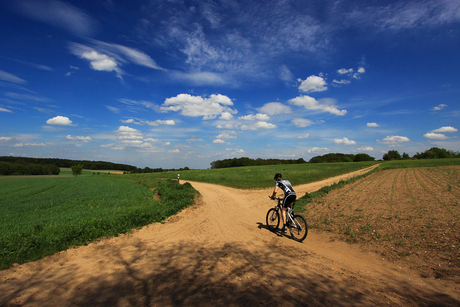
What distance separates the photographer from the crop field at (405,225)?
5.20m

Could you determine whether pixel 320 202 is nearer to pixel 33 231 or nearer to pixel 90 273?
pixel 90 273

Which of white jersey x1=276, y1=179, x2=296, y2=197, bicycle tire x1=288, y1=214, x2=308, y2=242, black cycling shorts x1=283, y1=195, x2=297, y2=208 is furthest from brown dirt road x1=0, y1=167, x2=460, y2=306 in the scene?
white jersey x1=276, y1=179, x2=296, y2=197

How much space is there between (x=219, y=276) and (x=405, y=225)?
6.71m

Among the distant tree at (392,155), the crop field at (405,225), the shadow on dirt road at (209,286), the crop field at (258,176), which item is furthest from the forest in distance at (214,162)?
the shadow on dirt road at (209,286)

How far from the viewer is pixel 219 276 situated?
15.4ft

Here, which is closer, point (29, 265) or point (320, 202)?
point (29, 265)

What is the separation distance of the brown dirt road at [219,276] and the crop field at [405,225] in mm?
621

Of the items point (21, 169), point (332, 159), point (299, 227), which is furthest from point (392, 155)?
point (21, 169)

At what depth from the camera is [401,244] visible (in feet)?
19.9

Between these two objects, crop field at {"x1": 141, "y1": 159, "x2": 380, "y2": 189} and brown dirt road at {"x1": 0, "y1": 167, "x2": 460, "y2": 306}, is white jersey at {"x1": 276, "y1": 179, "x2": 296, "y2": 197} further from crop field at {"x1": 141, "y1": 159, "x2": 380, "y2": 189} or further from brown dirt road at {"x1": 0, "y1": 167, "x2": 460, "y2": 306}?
crop field at {"x1": 141, "y1": 159, "x2": 380, "y2": 189}

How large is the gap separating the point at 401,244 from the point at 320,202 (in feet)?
19.2

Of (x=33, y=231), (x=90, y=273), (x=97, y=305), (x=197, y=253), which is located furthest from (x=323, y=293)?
(x=33, y=231)

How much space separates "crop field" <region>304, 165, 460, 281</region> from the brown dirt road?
2.04 feet

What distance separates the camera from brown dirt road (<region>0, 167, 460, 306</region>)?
385 cm
